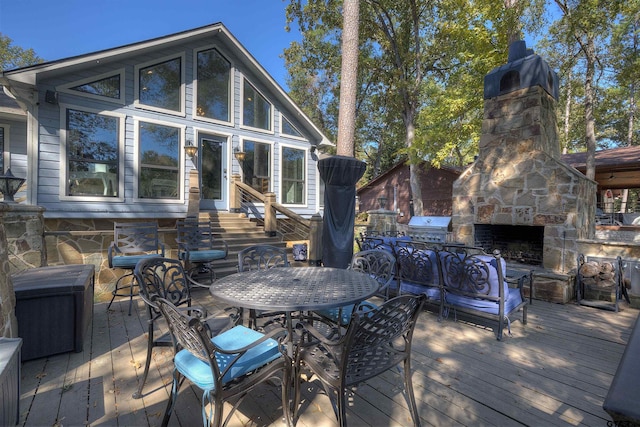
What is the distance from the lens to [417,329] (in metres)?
3.35

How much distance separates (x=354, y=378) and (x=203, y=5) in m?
11.9

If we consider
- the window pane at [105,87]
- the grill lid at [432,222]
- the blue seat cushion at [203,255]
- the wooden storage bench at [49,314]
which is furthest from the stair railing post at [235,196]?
the wooden storage bench at [49,314]

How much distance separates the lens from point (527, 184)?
5250 millimetres

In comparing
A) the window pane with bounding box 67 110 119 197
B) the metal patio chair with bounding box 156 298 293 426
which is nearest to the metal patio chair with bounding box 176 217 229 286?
the window pane with bounding box 67 110 119 197

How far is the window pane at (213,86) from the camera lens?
25.4 ft

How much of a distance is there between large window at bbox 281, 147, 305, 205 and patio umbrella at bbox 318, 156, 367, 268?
190 inches

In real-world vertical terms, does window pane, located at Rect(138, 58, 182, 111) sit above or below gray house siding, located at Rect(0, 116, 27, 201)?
above

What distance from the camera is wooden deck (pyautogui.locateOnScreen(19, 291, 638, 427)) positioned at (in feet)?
6.24

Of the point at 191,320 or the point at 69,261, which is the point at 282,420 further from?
the point at 69,261

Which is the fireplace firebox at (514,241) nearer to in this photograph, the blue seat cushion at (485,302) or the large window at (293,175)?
the blue seat cushion at (485,302)

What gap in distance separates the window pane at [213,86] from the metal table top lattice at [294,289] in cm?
644

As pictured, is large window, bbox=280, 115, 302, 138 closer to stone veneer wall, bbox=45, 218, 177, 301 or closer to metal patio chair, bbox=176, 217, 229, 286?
metal patio chair, bbox=176, 217, 229, 286

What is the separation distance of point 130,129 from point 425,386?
7.29 metres

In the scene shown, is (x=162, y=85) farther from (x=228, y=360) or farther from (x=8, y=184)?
(x=228, y=360)
